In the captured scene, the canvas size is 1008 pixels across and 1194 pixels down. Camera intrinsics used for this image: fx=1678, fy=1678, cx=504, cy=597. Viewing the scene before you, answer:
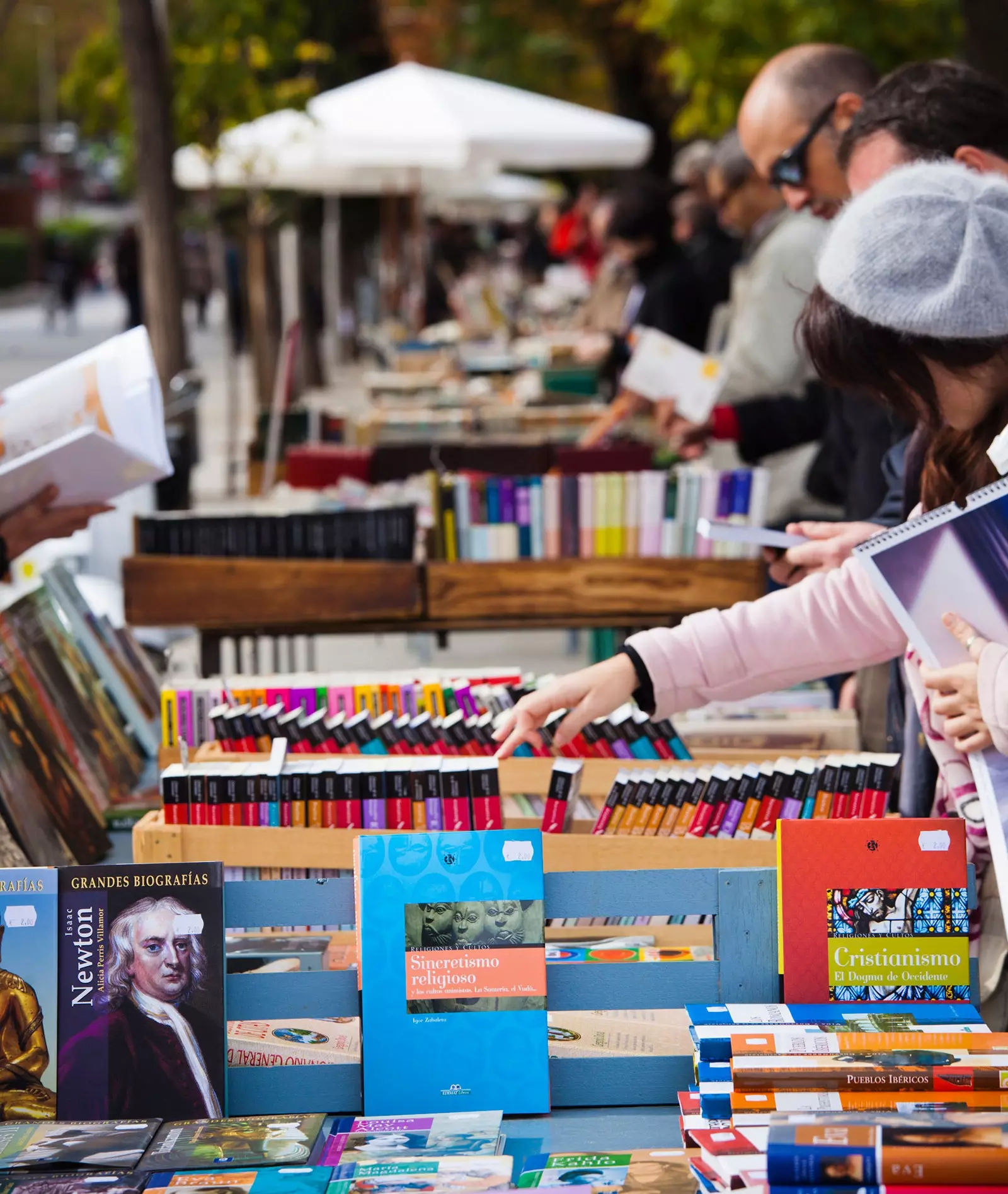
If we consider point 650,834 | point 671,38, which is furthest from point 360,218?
point 650,834

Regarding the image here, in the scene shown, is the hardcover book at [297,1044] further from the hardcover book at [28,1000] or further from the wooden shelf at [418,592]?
the wooden shelf at [418,592]

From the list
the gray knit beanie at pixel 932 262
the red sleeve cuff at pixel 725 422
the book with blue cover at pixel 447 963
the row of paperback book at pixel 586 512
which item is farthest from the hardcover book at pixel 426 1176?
the red sleeve cuff at pixel 725 422

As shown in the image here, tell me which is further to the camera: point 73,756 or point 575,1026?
point 73,756

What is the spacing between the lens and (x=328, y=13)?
1988 centimetres

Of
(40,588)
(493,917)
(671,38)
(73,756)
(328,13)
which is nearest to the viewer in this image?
(493,917)

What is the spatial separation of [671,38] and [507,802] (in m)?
12.7

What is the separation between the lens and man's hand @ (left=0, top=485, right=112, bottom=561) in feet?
11.4

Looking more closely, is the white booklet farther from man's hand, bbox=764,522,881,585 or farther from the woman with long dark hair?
the woman with long dark hair

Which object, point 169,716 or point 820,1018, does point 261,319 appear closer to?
point 169,716

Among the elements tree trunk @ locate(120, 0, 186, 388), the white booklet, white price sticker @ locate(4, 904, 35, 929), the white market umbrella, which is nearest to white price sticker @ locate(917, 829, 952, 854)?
white price sticker @ locate(4, 904, 35, 929)

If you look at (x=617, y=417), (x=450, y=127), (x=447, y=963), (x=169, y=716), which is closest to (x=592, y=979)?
(x=447, y=963)

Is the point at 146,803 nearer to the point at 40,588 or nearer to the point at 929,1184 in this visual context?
the point at 40,588

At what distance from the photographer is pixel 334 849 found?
266 cm

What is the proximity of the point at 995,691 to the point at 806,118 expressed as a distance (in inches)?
96.7
